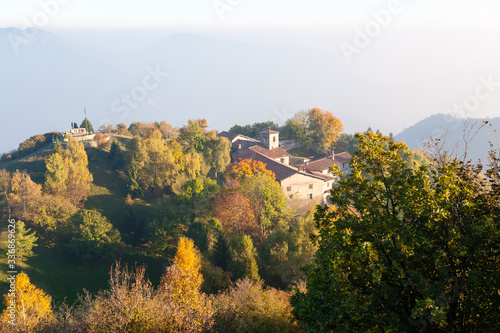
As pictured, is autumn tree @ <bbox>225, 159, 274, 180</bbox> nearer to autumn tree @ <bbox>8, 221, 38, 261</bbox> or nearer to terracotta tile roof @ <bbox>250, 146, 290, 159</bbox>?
terracotta tile roof @ <bbox>250, 146, 290, 159</bbox>

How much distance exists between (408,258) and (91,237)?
35.3 meters

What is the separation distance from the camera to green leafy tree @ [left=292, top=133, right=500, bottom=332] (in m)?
9.88

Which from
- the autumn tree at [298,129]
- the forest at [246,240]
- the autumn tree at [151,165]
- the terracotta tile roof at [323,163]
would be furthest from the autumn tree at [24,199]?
the autumn tree at [298,129]

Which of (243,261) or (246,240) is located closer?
(243,261)

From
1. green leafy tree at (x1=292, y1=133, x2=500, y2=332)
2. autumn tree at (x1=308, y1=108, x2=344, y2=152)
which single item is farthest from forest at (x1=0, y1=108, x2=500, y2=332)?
autumn tree at (x1=308, y1=108, x2=344, y2=152)

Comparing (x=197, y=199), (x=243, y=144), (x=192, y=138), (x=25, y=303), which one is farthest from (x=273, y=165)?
(x=25, y=303)

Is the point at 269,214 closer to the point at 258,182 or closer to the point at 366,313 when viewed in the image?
the point at 258,182

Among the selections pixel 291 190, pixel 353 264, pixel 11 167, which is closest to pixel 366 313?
pixel 353 264

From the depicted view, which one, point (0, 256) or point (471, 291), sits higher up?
point (471, 291)

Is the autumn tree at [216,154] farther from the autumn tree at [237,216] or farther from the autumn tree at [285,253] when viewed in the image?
the autumn tree at [285,253]

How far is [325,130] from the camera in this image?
79375mm

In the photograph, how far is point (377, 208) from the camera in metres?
11.4

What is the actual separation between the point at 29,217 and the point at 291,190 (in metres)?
33.4

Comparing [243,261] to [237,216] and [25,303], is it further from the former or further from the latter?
[25,303]
